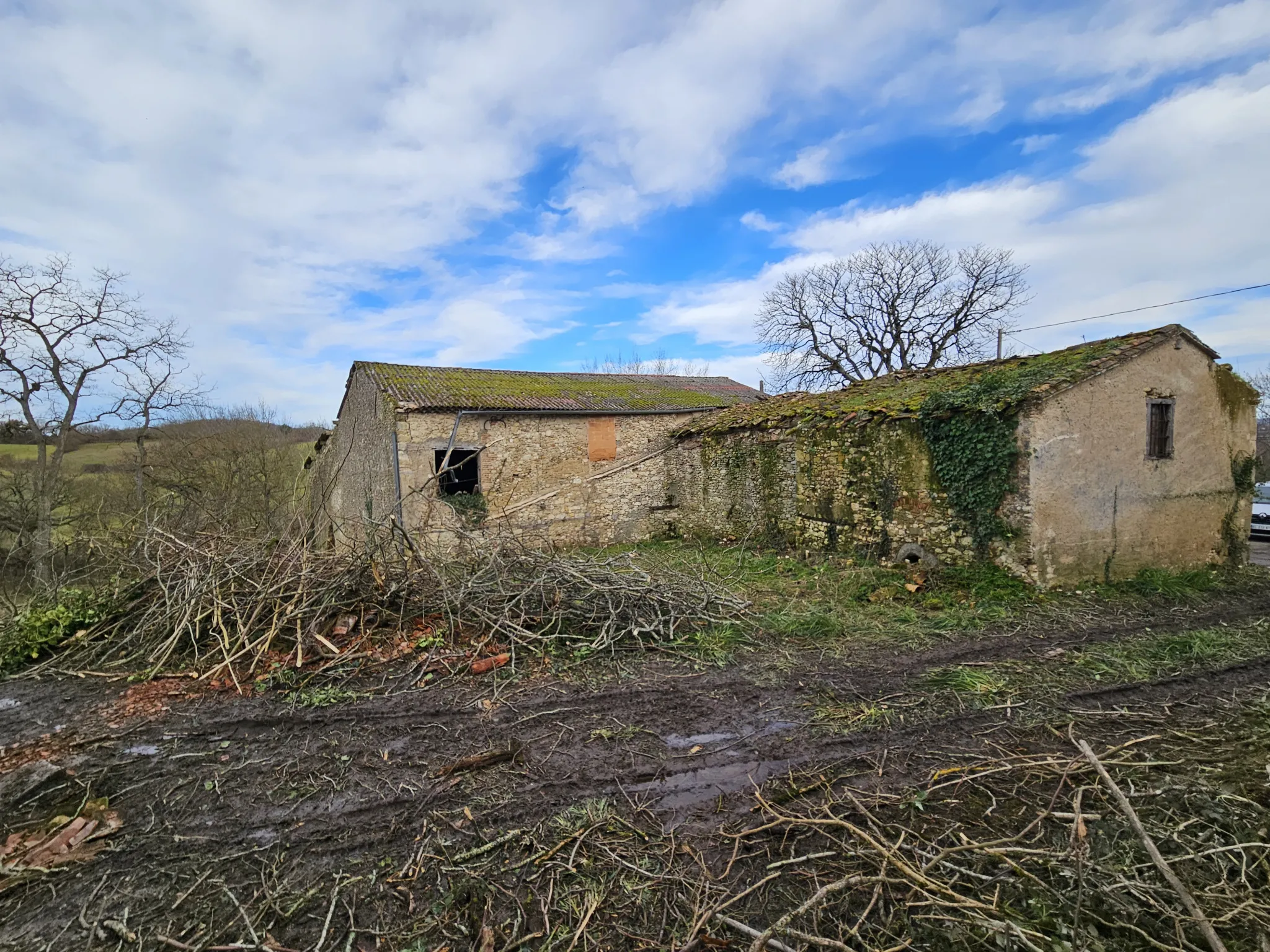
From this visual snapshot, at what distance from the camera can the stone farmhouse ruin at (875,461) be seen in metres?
8.03

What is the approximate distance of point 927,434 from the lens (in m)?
8.88

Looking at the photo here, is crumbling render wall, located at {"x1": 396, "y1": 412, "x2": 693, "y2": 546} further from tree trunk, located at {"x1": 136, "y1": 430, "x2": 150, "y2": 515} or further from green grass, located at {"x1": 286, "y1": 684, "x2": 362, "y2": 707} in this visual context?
tree trunk, located at {"x1": 136, "y1": 430, "x2": 150, "y2": 515}

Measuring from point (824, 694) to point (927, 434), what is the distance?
5571 mm

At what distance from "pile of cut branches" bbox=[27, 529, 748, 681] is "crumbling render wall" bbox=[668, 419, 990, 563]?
3895 mm

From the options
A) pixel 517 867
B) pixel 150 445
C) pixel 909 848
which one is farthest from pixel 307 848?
pixel 150 445

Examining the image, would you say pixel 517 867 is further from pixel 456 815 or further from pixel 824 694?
pixel 824 694

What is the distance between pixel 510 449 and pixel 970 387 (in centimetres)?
899

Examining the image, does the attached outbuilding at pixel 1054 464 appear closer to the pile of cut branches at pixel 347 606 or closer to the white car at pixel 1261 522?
the pile of cut branches at pixel 347 606

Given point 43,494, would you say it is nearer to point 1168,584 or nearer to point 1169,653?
point 1169,653

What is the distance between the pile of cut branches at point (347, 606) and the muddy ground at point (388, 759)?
444mm

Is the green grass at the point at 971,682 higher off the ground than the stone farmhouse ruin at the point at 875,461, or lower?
lower

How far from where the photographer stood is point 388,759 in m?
3.93

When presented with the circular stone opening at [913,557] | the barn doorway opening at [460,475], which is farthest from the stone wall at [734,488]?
the barn doorway opening at [460,475]

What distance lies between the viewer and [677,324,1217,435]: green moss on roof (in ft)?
26.2
